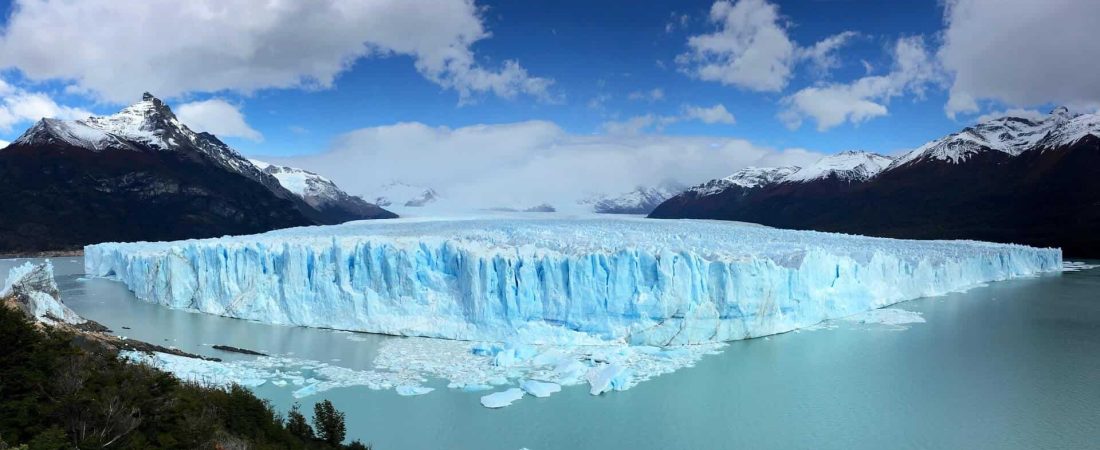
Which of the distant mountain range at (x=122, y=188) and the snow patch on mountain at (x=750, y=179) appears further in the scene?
the snow patch on mountain at (x=750, y=179)

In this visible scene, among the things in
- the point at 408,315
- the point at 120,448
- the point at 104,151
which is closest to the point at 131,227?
the point at 104,151

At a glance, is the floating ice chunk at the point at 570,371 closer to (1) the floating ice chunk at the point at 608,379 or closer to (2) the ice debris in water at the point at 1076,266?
(1) the floating ice chunk at the point at 608,379

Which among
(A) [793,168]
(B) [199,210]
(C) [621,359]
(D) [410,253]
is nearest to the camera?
(C) [621,359]

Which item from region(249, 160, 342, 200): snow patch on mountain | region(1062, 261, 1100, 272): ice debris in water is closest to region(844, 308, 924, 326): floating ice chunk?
region(1062, 261, 1100, 272): ice debris in water

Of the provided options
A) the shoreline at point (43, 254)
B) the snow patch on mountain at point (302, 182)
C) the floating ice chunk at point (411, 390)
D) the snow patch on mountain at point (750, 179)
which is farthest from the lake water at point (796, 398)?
the snow patch on mountain at point (302, 182)

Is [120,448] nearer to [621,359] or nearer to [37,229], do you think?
[621,359]

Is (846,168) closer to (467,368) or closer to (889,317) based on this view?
(889,317)

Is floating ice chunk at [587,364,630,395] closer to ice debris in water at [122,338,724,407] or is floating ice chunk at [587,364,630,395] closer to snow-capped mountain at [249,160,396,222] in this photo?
ice debris in water at [122,338,724,407]
